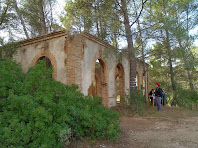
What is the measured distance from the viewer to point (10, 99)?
11.4 ft

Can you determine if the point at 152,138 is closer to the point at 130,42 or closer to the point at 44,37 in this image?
the point at 130,42

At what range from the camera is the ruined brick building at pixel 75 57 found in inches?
284

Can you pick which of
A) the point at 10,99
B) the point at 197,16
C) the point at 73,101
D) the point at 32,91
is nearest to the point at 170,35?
the point at 197,16

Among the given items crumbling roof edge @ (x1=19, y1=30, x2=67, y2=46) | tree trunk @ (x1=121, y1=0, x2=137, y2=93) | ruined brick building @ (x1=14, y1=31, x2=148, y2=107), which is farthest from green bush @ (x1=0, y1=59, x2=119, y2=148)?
tree trunk @ (x1=121, y1=0, x2=137, y2=93)

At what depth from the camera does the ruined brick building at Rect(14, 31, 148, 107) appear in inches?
284

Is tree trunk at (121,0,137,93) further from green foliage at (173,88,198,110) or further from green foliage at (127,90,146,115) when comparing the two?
green foliage at (173,88,198,110)

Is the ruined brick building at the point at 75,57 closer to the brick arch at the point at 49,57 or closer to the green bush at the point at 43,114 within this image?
Result: the brick arch at the point at 49,57

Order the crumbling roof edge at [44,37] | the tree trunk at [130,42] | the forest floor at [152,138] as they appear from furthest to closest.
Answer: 1. the tree trunk at [130,42]
2. the crumbling roof edge at [44,37]
3. the forest floor at [152,138]

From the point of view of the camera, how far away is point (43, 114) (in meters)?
3.19

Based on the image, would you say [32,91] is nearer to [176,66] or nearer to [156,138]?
[156,138]

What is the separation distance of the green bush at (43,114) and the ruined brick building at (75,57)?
274cm

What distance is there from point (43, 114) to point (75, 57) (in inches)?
165

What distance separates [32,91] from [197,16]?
33.8 ft

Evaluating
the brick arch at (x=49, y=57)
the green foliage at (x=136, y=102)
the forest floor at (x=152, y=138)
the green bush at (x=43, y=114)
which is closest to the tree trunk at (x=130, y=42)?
the green foliage at (x=136, y=102)
